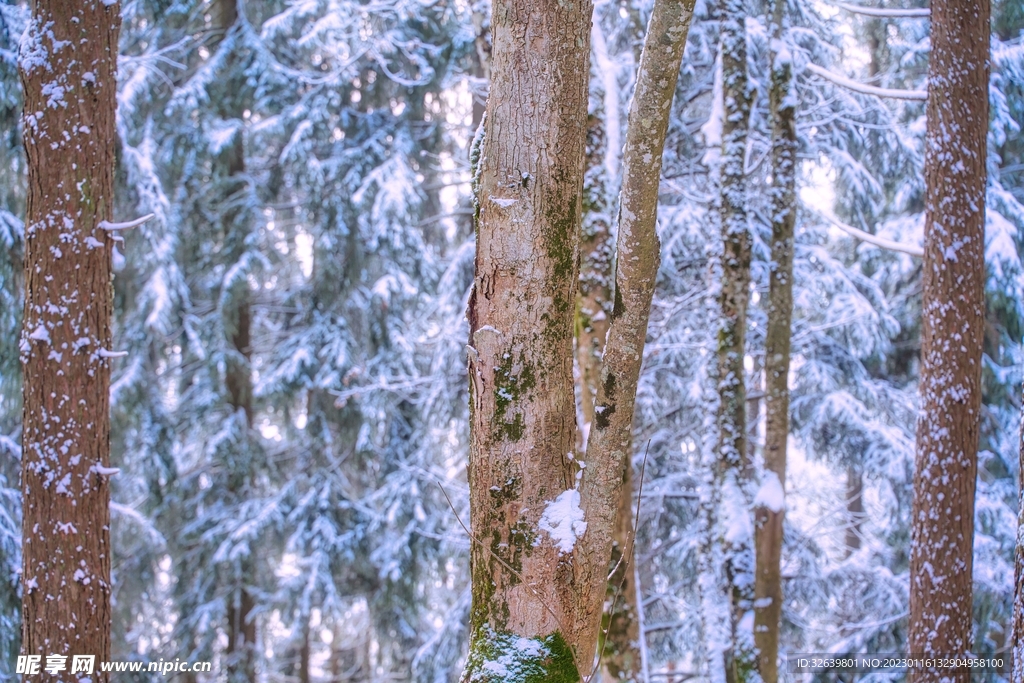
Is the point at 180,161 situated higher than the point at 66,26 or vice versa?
the point at 180,161

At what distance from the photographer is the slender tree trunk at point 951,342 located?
4.25 meters

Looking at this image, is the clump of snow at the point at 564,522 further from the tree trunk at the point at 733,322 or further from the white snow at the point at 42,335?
the tree trunk at the point at 733,322

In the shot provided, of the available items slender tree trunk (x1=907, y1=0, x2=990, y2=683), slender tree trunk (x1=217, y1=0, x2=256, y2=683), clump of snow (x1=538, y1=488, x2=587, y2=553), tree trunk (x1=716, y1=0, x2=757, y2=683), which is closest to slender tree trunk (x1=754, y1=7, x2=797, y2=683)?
tree trunk (x1=716, y1=0, x2=757, y2=683)

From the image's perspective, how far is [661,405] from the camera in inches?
322

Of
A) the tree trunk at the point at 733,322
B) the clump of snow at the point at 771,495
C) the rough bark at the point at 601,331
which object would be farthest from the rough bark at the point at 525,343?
the clump of snow at the point at 771,495

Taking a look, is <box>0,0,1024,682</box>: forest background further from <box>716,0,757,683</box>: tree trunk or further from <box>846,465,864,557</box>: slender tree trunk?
<box>716,0,757,683</box>: tree trunk

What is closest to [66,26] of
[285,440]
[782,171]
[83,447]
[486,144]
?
[83,447]

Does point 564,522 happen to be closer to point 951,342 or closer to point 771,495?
point 951,342

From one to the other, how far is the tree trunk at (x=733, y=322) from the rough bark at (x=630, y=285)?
341cm

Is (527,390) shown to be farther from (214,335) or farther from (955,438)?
(214,335)

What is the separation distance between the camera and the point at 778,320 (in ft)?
18.9

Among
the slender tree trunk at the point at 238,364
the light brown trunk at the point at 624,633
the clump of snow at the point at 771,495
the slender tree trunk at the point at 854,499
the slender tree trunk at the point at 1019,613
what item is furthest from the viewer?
the slender tree trunk at the point at 854,499

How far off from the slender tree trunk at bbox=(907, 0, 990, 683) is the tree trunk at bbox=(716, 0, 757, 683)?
47.6 inches

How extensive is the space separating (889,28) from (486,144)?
9504mm
